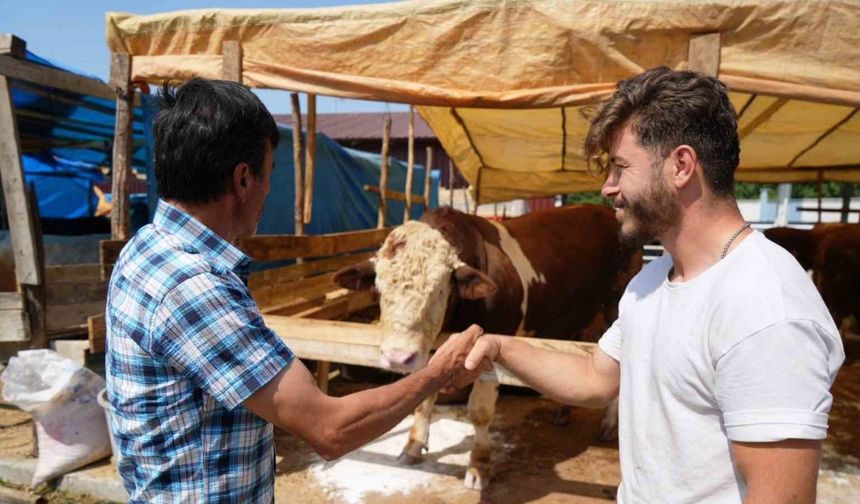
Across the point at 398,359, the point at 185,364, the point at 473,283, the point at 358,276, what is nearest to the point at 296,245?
the point at 358,276

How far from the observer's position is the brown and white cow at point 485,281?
10.3 ft

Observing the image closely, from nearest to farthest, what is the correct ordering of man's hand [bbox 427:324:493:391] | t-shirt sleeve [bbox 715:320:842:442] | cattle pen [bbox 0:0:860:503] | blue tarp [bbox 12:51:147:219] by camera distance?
t-shirt sleeve [bbox 715:320:842:442] < man's hand [bbox 427:324:493:391] < cattle pen [bbox 0:0:860:503] < blue tarp [bbox 12:51:147:219]

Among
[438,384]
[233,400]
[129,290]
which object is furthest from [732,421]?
[129,290]

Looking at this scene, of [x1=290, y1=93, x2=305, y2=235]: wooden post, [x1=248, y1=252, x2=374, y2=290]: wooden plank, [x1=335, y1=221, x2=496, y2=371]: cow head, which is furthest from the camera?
[x1=290, y1=93, x2=305, y2=235]: wooden post

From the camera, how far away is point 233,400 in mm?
1215

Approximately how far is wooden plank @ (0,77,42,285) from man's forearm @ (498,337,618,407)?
12.8ft

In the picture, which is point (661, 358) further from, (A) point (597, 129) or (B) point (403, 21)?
(B) point (403, 21)

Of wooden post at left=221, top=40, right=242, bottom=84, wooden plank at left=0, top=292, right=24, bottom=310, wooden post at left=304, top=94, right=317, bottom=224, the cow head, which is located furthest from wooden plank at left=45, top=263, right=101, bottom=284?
the cow head

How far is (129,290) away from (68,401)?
3.05 meters

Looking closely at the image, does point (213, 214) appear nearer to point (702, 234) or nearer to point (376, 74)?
point (702, 234)

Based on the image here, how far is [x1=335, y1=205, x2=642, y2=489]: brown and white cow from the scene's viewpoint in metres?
3.15

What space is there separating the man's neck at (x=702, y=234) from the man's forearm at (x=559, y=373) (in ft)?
1.70

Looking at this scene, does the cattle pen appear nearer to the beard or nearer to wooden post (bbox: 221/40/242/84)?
wooden post (bbox: 221/40/242/84)

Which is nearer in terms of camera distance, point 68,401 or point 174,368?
point 174,368
